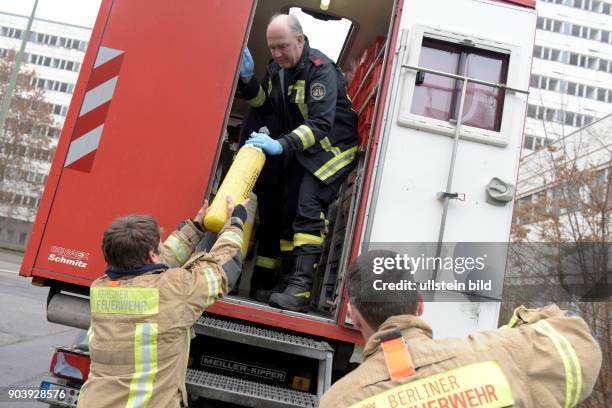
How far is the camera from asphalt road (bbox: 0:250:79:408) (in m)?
4.82

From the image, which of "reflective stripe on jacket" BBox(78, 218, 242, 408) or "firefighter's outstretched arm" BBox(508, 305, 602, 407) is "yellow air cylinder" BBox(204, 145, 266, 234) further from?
"firefighter's outstretched arm" BBox(508, 305, 602, 407)

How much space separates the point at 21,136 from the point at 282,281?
27751 mm

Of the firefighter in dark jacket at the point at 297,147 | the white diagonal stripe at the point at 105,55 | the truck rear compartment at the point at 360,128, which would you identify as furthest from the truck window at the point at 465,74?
the white diagonal stripe at the point at 105,55

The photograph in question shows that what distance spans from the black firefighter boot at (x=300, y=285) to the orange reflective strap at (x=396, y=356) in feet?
5.39

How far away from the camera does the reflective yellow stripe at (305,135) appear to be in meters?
3.16

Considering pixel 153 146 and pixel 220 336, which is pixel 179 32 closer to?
pixel 153 146

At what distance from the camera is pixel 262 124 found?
3.95 metres

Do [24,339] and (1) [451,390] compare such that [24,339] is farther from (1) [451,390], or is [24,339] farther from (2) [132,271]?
(1) [451,390]

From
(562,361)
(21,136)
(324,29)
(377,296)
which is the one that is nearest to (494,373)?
(562,361)

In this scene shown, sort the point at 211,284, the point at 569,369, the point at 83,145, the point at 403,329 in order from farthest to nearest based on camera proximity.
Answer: the point at 83,145
the point at 211,284
the point at 403,329
the point at 569,369

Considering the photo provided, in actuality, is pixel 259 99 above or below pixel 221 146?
above

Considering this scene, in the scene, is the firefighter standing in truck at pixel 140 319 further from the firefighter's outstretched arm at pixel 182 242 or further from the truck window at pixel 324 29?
the truck window at pixel 324 29

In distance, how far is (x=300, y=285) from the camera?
3.16m

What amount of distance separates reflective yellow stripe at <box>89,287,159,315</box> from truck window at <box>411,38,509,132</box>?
1816mm
